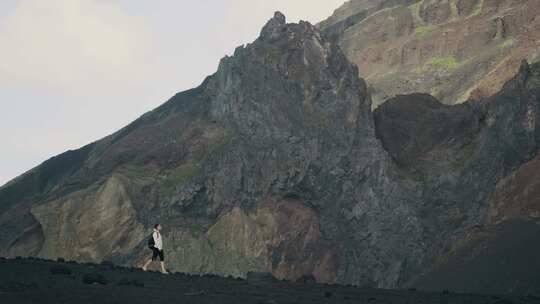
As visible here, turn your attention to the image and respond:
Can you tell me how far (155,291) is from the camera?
3453 centimetres

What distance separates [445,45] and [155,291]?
122 meters

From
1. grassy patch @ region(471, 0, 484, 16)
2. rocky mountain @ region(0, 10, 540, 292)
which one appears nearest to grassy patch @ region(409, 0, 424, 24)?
grassy patch @ region(471, 0, 484, 16)

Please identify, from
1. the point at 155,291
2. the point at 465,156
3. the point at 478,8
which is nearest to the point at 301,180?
the point at 465,156

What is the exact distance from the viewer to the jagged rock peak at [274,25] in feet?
387

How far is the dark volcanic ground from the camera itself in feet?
98.0

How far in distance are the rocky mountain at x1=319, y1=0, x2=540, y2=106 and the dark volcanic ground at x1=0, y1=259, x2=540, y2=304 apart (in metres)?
79.2

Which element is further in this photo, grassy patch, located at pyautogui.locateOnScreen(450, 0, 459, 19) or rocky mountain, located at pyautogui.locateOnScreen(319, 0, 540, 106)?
grassy patch, located at pyautogui.locateOnScreen(450, 0, 459, 19)

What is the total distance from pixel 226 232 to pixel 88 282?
223 ft

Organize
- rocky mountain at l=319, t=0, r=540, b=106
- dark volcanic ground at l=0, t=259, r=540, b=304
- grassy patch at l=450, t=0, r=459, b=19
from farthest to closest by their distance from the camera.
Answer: grassy patch at l=450, t=0, r=459, b=19 → rocky mountain at l=319, t=0, r=540, b=106 → dark volcanic ground at l=0, t=259, r=540, b=304

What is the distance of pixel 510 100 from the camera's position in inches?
3999

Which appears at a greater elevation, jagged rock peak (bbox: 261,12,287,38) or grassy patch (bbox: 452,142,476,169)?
jagged rock peak (bbox: 261,12,287,38)

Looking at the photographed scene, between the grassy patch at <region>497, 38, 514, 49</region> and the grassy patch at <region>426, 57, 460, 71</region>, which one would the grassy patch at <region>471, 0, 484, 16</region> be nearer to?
the grassy patch at <region>426, 57, 460, 71</region>

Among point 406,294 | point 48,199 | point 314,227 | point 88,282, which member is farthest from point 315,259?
point 88,282

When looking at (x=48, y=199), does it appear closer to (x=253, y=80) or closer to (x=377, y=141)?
(x=253, y=80)
